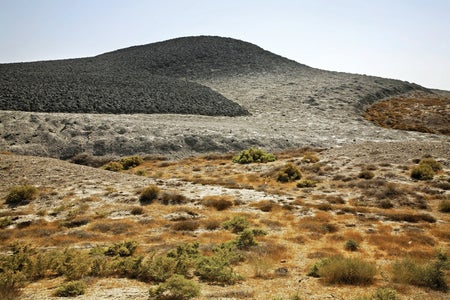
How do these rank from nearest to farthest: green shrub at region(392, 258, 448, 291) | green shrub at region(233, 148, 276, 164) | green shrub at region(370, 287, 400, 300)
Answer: green shrub at region(370, 287, 400, 300), green shrub at region(392, 258, 448, 291), green shrub at region(233, 148, 276, 164)

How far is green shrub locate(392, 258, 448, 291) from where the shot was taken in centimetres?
1070

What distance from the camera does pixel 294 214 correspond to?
20078mm

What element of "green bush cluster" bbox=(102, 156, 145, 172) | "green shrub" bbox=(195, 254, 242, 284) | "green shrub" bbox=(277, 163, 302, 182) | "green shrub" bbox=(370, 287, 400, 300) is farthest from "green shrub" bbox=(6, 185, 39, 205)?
"green shrub" bbox=(370, 287, 400, 300)

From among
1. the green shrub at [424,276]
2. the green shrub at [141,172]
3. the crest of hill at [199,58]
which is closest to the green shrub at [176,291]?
the green shrub at [424,276]

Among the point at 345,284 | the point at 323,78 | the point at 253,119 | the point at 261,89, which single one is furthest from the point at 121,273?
the point at 323,78

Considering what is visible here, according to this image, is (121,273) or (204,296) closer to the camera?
(204,296)

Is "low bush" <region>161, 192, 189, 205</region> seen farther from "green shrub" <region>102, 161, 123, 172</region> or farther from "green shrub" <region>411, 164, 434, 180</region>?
"green shrub" <region>411, 164, 434, 180</region>

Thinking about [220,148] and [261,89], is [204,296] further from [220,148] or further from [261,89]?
[261,89]

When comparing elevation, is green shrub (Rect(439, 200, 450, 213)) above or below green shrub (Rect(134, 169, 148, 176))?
above

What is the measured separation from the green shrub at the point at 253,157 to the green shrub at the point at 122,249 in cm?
2002

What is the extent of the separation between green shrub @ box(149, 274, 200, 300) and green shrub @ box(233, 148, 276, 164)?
78.8ft

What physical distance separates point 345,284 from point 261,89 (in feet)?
202

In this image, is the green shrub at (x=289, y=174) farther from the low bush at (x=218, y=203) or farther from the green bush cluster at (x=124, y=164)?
the green bush cluster at (x=124, y=164)

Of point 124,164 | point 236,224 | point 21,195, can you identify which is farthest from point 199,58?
point 236,224
